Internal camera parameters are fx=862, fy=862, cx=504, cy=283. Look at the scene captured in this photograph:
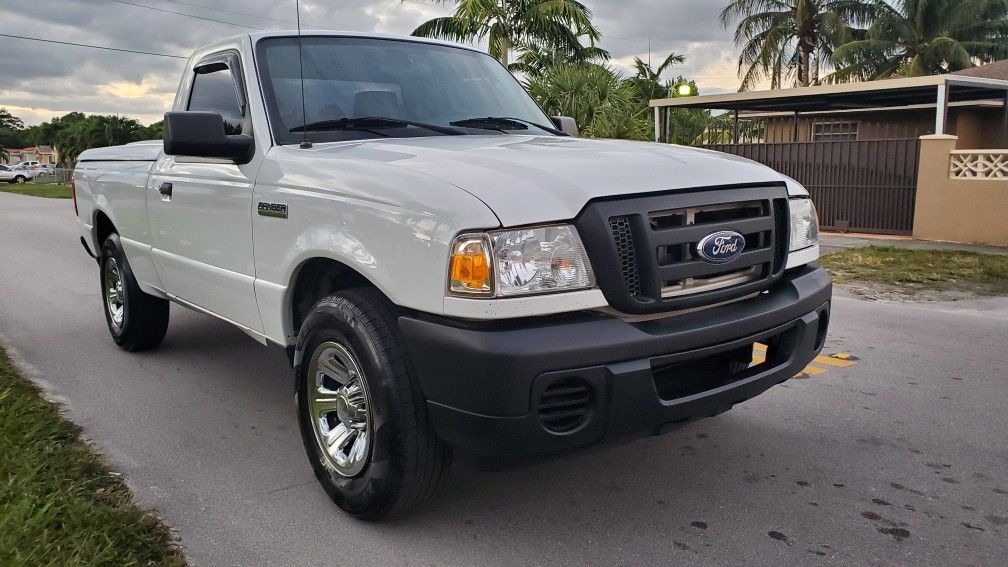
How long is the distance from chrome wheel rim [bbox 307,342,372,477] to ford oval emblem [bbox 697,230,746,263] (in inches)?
50.5

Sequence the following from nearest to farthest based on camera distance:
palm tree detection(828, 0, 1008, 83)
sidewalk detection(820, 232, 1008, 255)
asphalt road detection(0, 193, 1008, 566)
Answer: asphalt road detection(0, 193, 1008, 566)
sidewalk detection(820, 232, 1008, 255)
palm tree detection(828, 0, 1008, 83)

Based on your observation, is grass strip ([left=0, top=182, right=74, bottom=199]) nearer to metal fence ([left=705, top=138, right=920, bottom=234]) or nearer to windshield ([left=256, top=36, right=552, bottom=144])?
metal fence ([left=705, top=138, right=920, bottom=234])

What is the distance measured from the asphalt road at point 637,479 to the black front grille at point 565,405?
175 millimetres

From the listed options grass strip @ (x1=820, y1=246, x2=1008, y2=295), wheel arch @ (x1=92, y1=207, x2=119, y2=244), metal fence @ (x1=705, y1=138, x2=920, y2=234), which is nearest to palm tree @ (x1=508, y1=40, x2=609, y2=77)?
metal fence @ (x1=705, y1=138, x2=920, y2=234)

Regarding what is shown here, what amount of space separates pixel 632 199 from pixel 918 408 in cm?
272

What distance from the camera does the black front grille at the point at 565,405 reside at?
270cm

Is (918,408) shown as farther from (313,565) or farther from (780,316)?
(313,565)

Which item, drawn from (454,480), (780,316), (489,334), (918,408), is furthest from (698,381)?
(918,408)

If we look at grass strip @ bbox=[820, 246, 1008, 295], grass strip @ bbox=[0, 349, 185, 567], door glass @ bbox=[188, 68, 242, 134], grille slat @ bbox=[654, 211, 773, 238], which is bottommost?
grass strip @ bbox=[820, 246, 1008, 295]

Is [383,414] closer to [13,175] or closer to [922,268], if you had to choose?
[922,268]

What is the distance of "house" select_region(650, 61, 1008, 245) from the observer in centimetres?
1364

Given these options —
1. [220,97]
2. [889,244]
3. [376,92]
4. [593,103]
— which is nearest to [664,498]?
[376,92]

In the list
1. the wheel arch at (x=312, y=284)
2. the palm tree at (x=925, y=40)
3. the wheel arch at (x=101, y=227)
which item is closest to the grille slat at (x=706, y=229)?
the wheel arch at (x=312, y=284)

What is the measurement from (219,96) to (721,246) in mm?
2831
